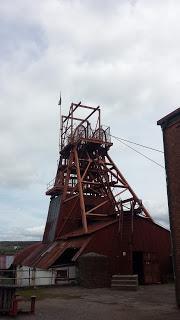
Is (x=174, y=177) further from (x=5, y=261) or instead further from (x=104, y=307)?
(x=5, y=261)

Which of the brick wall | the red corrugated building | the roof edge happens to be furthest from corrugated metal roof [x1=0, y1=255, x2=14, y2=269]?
the roof edge

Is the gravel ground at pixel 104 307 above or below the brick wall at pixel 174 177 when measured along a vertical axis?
below

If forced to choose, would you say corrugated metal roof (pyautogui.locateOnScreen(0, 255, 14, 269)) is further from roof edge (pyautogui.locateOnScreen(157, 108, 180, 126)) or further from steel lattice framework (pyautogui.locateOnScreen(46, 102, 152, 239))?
roof edge (pyautogui.locateOnScreen(157, 108, 180, 126))

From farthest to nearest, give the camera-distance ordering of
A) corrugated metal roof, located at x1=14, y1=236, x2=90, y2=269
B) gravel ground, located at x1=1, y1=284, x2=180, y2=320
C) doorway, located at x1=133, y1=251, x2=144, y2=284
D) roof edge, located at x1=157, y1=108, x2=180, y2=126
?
doorway, located at x1=133, y1=251, x2=144, y2=284 → corrugated metal roof, located at x1=14, y1=236, x2=90, y2=269 → roof edge, located at x1=157, y1=108, x2=180, y2=126 → gravel ground, located at x1=1, y1=284, x2=180, y2=320

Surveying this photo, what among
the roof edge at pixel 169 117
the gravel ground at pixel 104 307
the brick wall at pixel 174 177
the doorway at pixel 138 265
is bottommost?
the gravel ground at pixel 104 307

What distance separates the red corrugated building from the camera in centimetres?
2992

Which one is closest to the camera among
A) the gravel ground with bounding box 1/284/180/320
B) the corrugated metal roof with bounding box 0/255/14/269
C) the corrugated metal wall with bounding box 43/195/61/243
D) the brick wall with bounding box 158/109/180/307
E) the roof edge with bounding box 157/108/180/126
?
the gravel ground with bounding box 1/284/180/320

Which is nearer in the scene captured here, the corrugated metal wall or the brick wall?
the brick wall

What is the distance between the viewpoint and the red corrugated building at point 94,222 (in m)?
29.9

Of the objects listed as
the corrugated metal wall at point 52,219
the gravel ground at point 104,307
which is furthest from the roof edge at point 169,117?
the corrugated metal wall at point 52,219

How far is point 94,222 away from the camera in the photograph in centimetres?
3519

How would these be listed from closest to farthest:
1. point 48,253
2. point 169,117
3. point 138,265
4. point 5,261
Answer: point 169,117 < point 48,253 < point 138,265 < point 5,261

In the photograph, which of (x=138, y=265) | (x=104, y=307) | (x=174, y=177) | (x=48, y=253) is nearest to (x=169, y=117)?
(x=174, y=177)

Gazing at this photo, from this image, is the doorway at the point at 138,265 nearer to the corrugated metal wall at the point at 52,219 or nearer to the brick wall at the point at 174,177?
the corrugated metal wall at the point at 52,219
